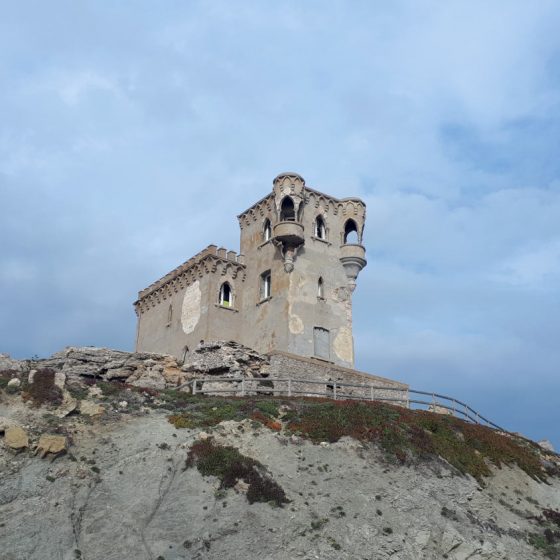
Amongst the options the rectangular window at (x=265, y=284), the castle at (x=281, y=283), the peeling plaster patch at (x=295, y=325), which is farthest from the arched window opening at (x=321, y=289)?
the rectangular window at (x=265, y=284)

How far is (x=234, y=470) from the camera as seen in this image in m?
29.2

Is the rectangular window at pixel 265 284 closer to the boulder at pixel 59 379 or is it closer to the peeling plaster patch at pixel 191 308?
the peeling plaster patch at pixel 191 308

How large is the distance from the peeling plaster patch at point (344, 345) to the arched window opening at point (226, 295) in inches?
312

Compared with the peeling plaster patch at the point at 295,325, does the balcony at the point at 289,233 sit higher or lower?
higher

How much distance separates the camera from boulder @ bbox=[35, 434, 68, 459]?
94.2ft

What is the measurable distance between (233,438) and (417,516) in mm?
8133

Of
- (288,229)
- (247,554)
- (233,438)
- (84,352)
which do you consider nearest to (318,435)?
(233,438)

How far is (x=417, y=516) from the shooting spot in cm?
2891

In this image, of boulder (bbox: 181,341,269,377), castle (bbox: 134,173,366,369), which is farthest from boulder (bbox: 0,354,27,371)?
castle (bbox: 134,173,366,369)

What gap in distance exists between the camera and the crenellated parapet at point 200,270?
53.4 metres

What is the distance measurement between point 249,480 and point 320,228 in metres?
28.8

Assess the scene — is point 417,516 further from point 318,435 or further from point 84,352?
point 84,352

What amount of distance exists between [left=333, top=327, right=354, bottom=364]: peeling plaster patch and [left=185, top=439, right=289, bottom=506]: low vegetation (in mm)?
21536

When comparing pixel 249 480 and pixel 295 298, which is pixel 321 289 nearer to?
pixel 295 298
